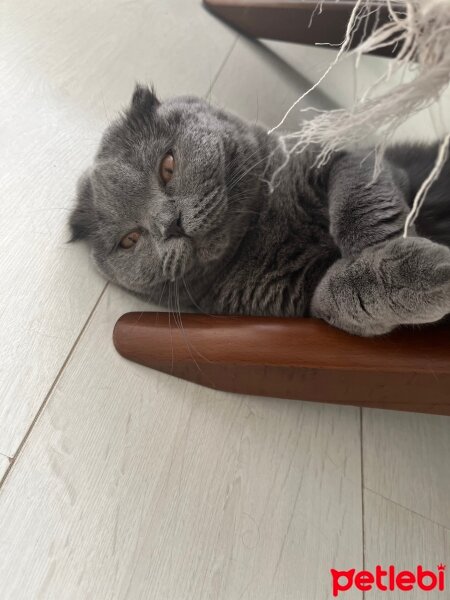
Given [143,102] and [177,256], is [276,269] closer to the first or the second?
[177,256]

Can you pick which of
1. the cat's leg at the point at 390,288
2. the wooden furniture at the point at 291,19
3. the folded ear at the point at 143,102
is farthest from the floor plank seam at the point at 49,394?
the wooden furniture at the point at 291,19

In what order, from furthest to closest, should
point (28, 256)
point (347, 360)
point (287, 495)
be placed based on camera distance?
1. point (28, 256)
2. point (287, 495)
3. point (347, 360)

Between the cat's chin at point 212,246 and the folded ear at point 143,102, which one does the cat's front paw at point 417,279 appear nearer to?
the cat's chin at point 212,246

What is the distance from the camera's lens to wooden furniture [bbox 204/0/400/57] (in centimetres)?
112

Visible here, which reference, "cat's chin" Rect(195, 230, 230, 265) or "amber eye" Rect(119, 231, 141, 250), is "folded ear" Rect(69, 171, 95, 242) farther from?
"cat's chin" Rect(195, 230, 230, 265)

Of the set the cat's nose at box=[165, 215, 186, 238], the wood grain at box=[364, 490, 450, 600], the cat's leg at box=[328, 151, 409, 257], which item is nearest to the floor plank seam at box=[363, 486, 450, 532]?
the wood grain at box=[364, 490, 450, 600]

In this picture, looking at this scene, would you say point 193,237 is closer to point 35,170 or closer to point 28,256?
point 28,256

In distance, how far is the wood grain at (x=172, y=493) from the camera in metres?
0.74

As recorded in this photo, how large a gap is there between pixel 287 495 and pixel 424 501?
0.26 meters

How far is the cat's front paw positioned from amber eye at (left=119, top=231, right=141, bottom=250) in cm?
49

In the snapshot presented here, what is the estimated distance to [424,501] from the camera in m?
0.84

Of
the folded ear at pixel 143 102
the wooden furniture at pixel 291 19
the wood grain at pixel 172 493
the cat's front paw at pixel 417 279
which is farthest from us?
the wooden furniture at pixel 291 19

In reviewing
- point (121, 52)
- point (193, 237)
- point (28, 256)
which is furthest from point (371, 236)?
point (121, 52)

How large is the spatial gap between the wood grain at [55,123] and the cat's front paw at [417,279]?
64 centimetres
